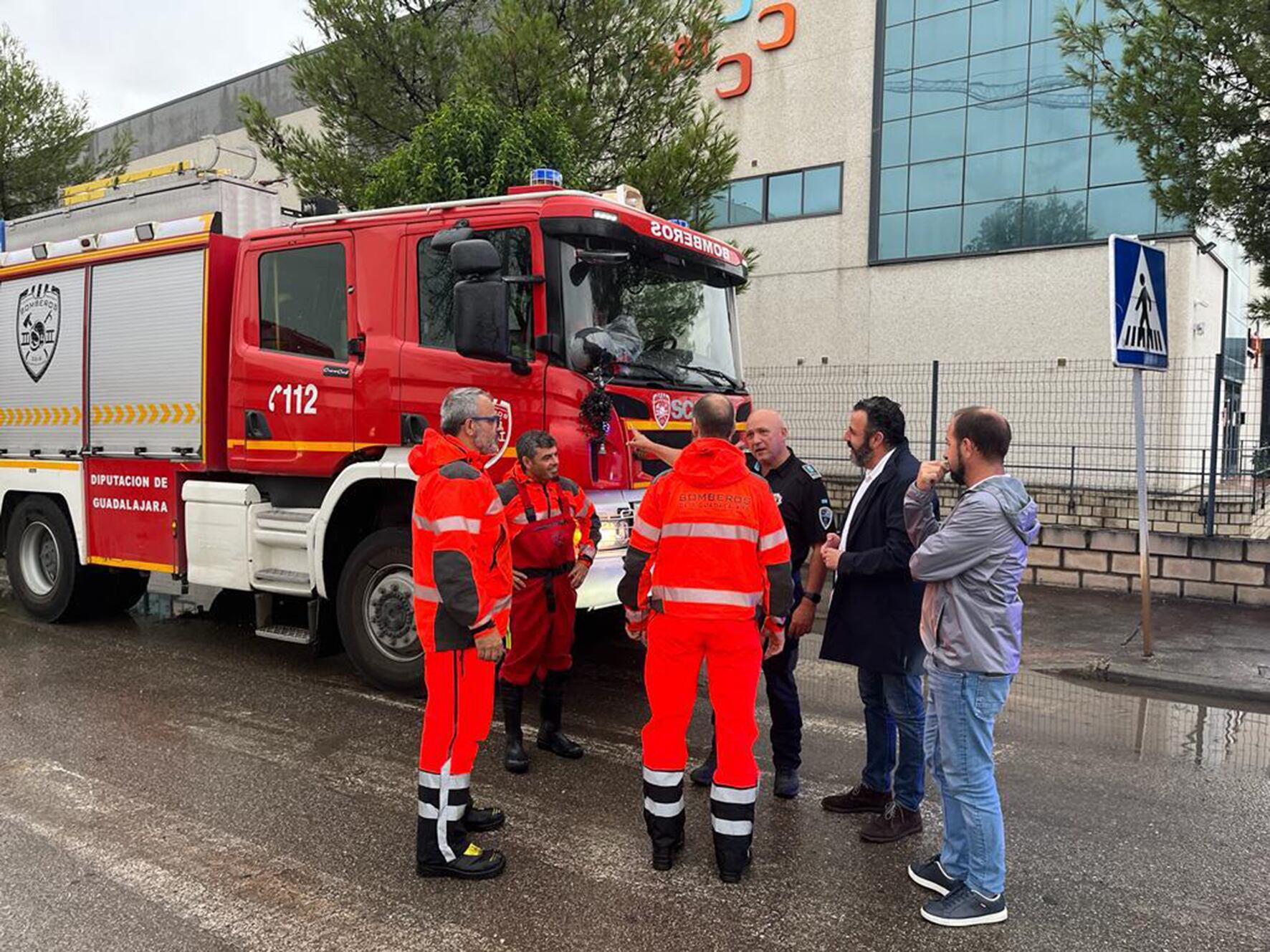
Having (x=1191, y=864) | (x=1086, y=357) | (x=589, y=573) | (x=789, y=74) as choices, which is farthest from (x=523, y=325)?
(x=789, y=74)

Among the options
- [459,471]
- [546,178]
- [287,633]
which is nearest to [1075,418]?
[546,178]

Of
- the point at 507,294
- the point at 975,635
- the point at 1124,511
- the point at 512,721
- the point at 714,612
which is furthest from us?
the point at 1124,511

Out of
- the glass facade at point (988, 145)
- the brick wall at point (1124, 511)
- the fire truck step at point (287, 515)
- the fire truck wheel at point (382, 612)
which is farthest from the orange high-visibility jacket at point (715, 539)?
the glass facade at point (988, 145)

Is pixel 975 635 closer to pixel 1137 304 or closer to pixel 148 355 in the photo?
pixel 1137 304

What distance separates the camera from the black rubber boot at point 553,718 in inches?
187

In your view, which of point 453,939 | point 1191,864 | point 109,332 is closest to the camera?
point 453,939

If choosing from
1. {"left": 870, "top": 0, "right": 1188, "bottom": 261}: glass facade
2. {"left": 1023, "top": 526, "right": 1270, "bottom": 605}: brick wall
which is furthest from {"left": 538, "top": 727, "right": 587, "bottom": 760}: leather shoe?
{"left": 870, "top": 0, "right": 1188, "bottom": 261}: glass facade

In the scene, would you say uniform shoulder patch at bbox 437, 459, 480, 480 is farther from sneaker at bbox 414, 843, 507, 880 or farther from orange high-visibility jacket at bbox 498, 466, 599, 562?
sneaker at bbox 414, 843, 507, 880

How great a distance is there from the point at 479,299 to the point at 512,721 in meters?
2.13

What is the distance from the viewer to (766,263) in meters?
19.6

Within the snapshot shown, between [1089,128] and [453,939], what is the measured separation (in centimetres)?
1718

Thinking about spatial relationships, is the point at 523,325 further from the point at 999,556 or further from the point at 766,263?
the point at 766,263

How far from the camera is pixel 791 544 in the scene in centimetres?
415

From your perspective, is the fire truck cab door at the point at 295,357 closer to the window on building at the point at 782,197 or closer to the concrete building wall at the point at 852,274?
the concrete building wall at the point at 852,274
